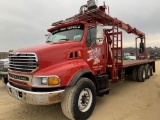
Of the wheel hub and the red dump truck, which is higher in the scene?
the red dump truck

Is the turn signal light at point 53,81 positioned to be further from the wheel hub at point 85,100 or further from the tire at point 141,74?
the tire at point 141,74

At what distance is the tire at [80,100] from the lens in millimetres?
3871

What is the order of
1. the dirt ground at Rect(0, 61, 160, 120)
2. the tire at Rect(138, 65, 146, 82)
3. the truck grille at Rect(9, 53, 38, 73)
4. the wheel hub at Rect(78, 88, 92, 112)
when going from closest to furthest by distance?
the truck grille at Rect(9, 53, 38, 73), the wheel hub at Rect(78, 88, 92, 112), the dirt ground at Rect(0, 61, 160, 120), the tire at Rect(138, 65, 146, 82)

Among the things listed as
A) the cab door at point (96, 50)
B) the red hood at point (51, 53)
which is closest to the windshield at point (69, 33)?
the cab door at point (96, 50)

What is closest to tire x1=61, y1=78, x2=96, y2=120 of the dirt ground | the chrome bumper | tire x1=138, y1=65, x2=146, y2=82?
the chrome bumper

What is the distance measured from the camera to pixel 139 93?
6.73m

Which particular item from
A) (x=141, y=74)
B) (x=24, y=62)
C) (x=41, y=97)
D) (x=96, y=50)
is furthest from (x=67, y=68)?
(x=141, y=74)

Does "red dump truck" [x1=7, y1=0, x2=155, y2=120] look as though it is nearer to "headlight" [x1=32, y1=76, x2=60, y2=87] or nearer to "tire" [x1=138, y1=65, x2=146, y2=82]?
"headlight" [x1=32, y1=76, x2=60, y2=87]

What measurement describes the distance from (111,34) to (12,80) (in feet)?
13.0

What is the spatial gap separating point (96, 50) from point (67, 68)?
1618 mm

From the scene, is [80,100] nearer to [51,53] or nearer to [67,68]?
[67,68]

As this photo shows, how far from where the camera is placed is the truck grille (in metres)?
3.77

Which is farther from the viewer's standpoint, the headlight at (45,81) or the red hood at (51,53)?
the red hood at (51,53)

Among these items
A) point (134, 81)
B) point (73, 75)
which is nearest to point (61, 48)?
point (73, 75)
